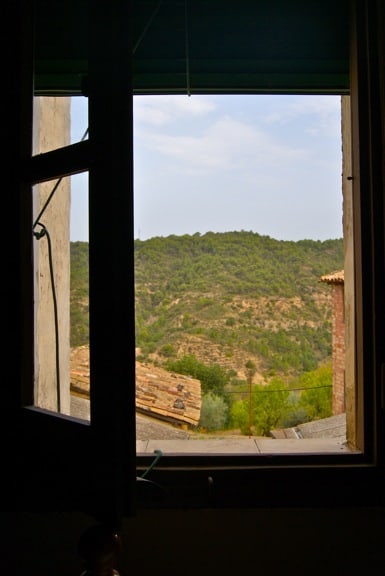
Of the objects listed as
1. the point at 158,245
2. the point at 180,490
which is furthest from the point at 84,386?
the point at 158,245

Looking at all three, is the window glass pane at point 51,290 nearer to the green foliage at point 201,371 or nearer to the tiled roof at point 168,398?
the tiled roof at point 168,398

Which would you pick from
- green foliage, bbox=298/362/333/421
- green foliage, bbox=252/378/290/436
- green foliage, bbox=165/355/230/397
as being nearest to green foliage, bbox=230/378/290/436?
green foliage, bbox=252/378/290/436

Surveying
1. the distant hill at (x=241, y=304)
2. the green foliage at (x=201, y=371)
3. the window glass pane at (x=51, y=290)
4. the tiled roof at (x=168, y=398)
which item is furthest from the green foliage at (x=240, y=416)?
the window glass pane at (x=51, y=290)

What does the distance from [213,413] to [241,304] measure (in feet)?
10.1

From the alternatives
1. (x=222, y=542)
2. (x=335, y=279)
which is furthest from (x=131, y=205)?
(x=335, y=279)

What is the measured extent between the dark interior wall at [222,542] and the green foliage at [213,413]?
195 inches

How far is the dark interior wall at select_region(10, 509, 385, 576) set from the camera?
98cm

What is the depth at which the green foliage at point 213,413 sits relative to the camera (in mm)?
6098

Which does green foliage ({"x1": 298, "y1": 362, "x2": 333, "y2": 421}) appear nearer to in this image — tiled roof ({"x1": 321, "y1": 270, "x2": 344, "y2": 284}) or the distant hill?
the distant hill

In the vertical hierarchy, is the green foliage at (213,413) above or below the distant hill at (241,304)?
below

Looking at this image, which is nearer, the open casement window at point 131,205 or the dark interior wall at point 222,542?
the open casement window at point 131,205

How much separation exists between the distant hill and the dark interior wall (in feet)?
17.9

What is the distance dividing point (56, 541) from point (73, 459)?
47cm

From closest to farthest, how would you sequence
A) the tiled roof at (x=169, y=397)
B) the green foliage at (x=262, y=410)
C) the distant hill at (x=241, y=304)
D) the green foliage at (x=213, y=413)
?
1. the tiled roof at (x=169, y=397)
2. the green foliage at (x=213, y=413)
3. the green foliage at (x=262, y=410)
4. the distant hill at (x=241, y=304)
